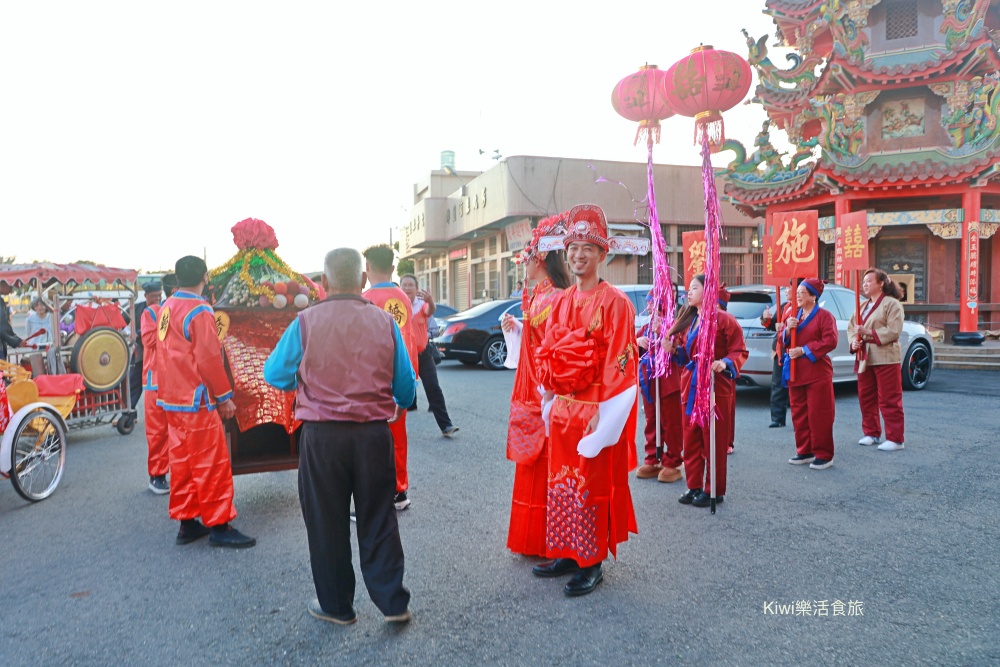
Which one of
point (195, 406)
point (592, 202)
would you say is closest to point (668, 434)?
point (195, 406)

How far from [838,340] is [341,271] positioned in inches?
283

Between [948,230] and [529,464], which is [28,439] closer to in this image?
[529,464]

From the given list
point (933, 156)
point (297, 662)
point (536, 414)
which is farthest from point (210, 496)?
point (933, 156)

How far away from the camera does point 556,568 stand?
3479mm

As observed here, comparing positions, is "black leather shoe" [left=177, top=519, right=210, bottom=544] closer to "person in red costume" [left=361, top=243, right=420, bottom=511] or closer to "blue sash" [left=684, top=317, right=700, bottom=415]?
"person in red costume" [left=361, top=243, right=420, bottom=511]

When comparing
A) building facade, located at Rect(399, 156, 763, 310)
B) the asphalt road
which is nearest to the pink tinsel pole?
the asphalt road

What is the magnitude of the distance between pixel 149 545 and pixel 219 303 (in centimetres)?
152

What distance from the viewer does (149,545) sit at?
4031 mm

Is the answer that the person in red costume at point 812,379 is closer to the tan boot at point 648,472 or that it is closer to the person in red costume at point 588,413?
the tan boot at point 648,472

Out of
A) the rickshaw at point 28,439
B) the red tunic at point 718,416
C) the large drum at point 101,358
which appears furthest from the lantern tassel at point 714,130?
the large drum at point 101,358

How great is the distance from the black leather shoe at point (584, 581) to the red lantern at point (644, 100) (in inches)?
130

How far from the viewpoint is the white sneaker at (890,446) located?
6309 mm

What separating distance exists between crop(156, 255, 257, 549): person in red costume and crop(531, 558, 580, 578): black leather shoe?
1.70m

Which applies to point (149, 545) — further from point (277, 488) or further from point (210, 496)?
point (277, 488)
